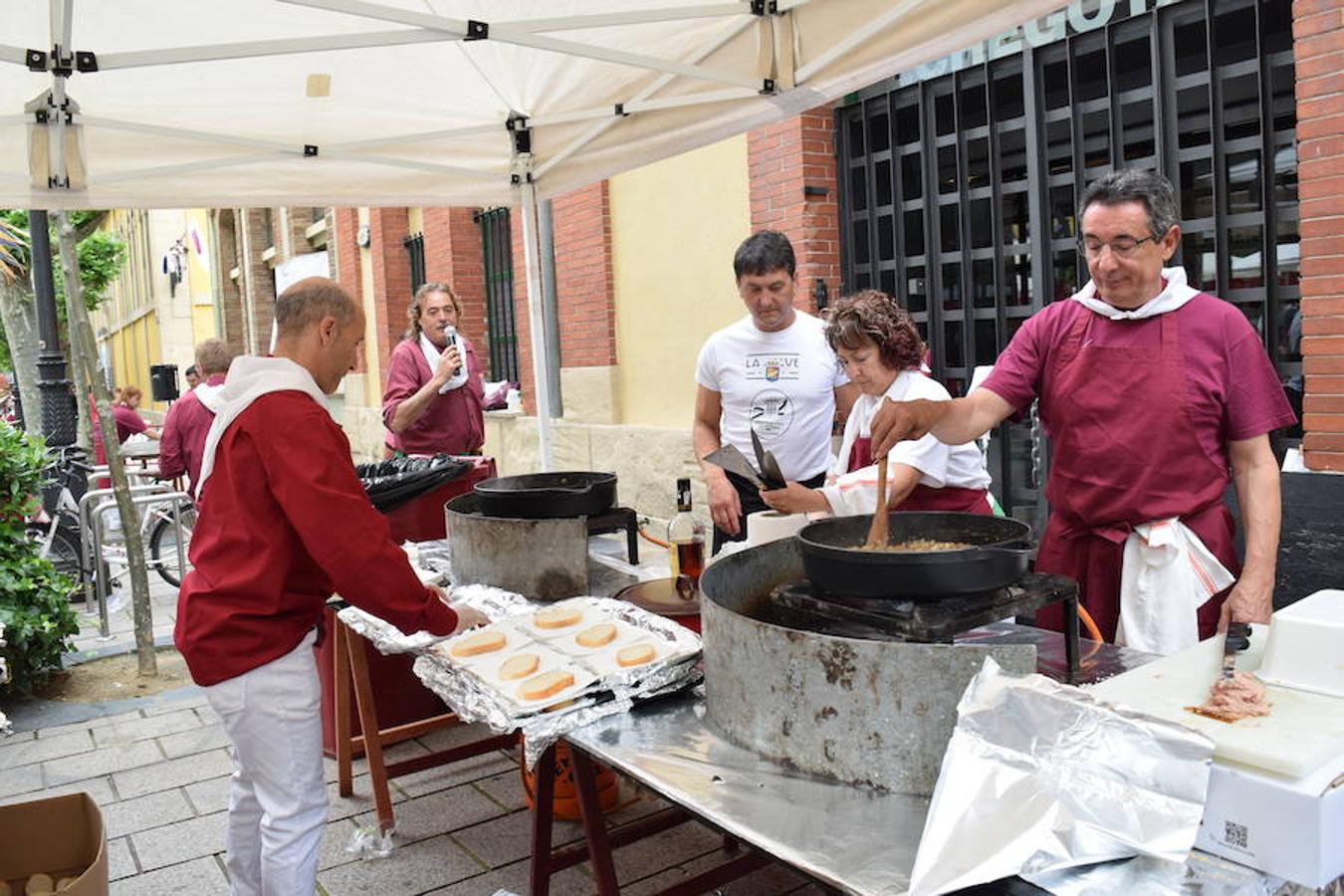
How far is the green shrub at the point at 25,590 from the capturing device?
534cm

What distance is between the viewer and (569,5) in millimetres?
3703

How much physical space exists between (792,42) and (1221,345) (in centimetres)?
175

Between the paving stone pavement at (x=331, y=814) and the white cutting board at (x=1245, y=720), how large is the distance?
180cm

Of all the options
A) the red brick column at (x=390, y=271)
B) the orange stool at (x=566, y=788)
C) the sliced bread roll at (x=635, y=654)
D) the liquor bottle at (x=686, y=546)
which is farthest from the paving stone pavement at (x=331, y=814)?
the red brick column at (x=390, y=271)

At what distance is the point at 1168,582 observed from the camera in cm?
257

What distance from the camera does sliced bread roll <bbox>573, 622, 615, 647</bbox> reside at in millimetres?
2541

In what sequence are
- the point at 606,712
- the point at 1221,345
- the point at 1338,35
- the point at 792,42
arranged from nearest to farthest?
1. the point at 606,712
2. the point at 1221,345
3. the point at 792,42
4. the point at 1338,35

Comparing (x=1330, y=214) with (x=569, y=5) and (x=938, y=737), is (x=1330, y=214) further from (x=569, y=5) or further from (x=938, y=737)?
(x=938, y=737)

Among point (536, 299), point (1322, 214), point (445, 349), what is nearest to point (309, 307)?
point (536, 299)

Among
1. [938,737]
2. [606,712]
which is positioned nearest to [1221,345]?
[938,737]

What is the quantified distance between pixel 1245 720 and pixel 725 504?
7.75 feet

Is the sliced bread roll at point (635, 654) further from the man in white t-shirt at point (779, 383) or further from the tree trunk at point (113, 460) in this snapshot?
the tree trunk at point (113, 460)

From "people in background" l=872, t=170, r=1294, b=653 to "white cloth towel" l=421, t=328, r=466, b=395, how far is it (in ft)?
10.8

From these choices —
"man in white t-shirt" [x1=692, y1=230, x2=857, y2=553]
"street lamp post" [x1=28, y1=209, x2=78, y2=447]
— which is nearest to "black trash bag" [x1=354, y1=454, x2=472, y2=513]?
"man in white t-shirt" [x1=692, y1=230, x2=857, y2=553]
